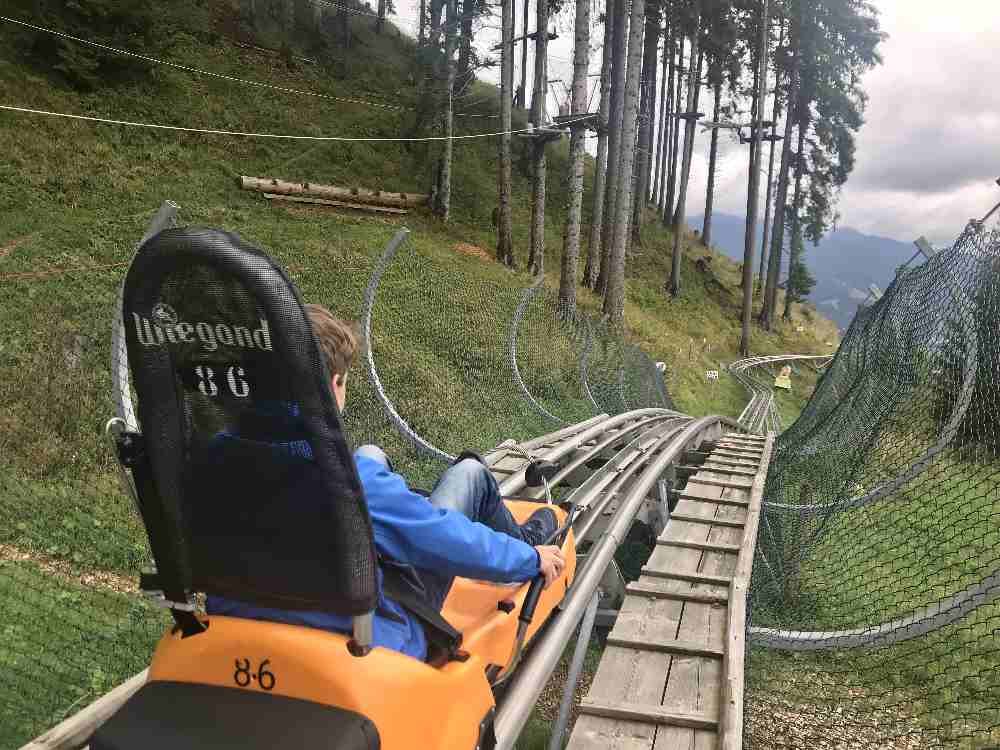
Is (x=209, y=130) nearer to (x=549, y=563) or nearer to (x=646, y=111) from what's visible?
(x=549, y=563)

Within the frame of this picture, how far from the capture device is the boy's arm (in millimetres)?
1668

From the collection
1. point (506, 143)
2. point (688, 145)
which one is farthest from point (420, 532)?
point (688, 145)

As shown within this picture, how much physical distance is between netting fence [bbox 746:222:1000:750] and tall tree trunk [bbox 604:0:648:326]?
7.12 m

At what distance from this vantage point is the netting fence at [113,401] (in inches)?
119

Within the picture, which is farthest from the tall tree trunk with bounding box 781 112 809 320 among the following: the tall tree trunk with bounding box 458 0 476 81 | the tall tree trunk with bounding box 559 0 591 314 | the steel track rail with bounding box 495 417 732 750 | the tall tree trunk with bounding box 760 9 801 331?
the steel track rail with bounding box 495 417 732 750

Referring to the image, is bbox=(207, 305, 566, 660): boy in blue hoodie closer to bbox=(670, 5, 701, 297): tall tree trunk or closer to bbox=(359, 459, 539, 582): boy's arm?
bbox=(359, 459, 539, 582): boy's arm

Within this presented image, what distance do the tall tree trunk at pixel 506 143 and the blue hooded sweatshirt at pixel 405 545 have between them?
14.1m

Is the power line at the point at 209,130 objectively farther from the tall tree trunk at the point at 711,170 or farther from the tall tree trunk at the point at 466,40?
the tall tree trunk at the point at 711,170

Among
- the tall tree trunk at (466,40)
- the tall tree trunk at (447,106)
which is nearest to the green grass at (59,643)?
the tall tree trunk at (447,106)

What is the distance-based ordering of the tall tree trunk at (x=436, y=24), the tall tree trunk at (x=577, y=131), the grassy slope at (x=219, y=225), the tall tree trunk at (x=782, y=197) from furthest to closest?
the tall tree trunk at (x=782, y=197), the tall tree trunk at (x=436, y=24), the tall tree trunk at (x=577, y=131), the grassy slope at (x=219, y=225)

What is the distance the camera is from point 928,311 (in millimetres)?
4879

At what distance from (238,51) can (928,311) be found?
22188 mm

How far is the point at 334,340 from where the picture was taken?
1.58 m

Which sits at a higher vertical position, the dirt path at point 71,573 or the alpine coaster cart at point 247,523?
the alpine coaster cart at point 247,523
